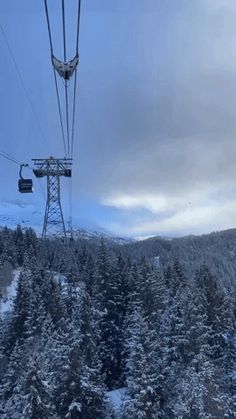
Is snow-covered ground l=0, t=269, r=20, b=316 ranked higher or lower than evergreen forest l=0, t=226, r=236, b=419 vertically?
higher

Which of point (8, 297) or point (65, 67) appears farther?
point (8, 297)

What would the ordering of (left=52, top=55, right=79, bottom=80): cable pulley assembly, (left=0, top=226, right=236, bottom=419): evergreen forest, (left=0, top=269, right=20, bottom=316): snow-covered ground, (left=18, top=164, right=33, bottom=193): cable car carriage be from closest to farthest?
(left=52, top=55, right=79, bottom=80): cable pulley assembly
(left=18, top=164, right=33, bottom=193): cable car carriage
(left=0, top=226, right=236, bottom=419): evergreen forest
(left=0, top=269, right=20, bottom=316): snow-covered ground

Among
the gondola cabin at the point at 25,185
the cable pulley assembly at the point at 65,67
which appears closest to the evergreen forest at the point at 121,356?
the gondola cabin at the point at 25,185

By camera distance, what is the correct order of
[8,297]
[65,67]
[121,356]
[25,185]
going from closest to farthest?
[65,67], [25,185], [121,356], [8,297]

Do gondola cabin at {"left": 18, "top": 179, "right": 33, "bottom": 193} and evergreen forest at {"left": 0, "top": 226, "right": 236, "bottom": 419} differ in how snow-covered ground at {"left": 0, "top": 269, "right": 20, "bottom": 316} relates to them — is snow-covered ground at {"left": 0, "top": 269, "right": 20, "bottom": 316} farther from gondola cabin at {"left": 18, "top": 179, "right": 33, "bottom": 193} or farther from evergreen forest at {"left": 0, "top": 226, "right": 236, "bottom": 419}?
gondola cabin at {"left": 18, "top": 179, "right": 33, "bottom": 193}

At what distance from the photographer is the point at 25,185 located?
86.2 ft

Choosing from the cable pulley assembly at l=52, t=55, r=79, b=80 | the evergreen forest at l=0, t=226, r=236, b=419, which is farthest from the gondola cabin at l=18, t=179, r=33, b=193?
the cable pulley assembly at l=52, t=55, r=79, b=80

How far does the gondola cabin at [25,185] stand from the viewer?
26.1 metres

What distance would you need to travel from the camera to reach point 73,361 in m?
30.2

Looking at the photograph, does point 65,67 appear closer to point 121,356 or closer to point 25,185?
point 25,185

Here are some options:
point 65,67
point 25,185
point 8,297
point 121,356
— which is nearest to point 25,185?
point 25,185

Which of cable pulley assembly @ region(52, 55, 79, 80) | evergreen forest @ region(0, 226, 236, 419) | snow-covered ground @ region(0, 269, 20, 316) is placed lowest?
evergreen forest @ region(0, 226, 236, 419)

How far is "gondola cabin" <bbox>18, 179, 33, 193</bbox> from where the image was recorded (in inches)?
1028

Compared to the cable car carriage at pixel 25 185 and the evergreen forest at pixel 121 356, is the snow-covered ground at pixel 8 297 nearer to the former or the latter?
the evergreen forest at pixel 121 356
